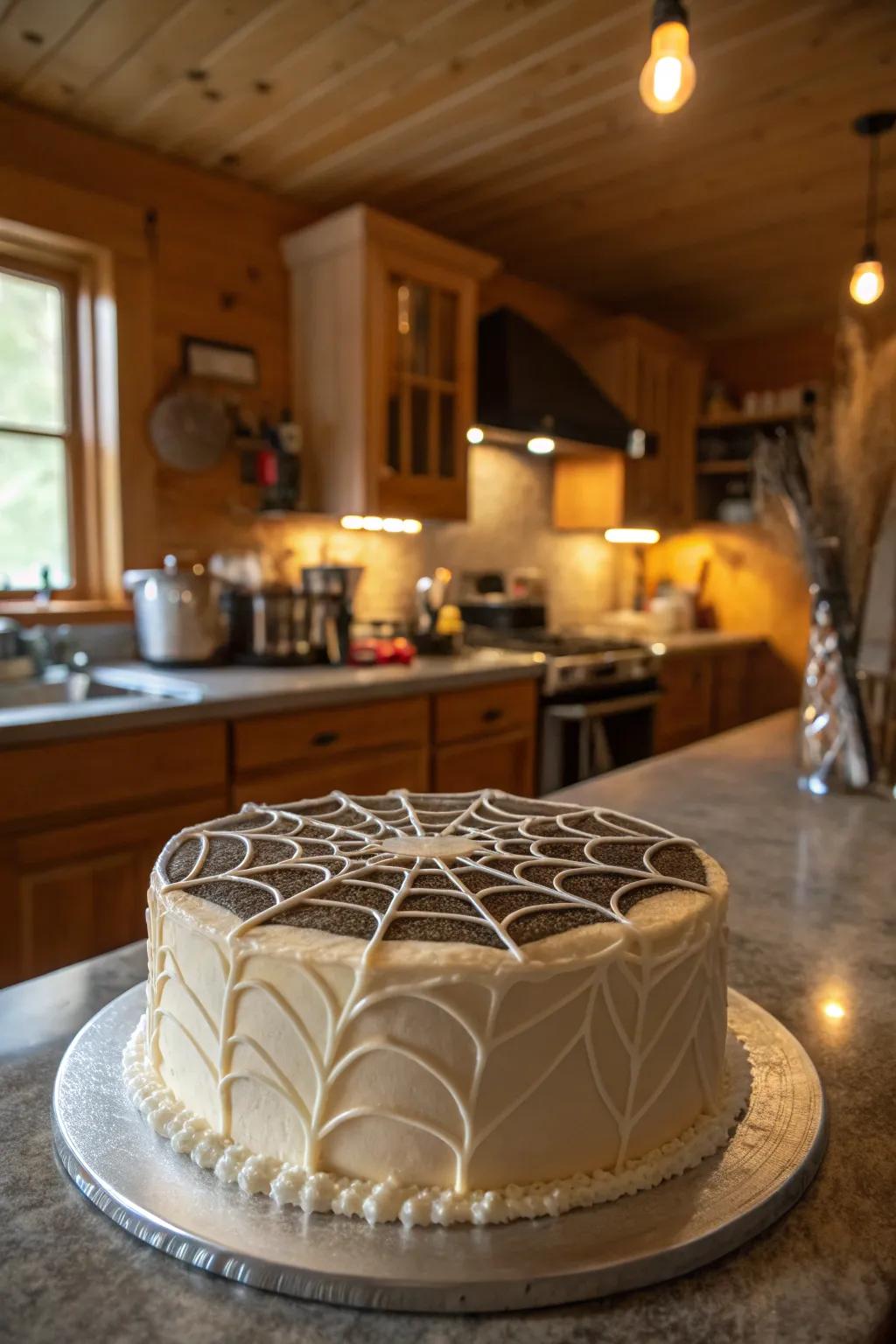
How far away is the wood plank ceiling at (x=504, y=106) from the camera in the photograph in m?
1.89

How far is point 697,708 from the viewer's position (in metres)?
3.90

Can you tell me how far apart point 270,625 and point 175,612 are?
0.27 m

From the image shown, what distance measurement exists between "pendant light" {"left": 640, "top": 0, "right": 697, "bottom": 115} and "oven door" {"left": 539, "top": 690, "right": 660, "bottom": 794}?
1.98 metres

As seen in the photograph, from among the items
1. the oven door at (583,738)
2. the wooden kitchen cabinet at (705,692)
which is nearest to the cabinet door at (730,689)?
the wooden kitchen cabinet at (705,692)


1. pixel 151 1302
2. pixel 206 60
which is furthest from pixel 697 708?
pixel 151 1302

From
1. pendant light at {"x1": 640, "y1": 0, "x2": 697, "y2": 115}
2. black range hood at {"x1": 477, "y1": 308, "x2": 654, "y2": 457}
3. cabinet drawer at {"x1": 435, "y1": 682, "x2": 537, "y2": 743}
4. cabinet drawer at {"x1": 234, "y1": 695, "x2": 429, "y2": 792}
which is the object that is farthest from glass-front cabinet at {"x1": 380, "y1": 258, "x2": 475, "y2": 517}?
pendant light at {"x1": 640, "y1": 0, "x2": 697, "y2": 115}

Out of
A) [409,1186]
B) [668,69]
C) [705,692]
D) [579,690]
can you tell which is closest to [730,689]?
[705,692]

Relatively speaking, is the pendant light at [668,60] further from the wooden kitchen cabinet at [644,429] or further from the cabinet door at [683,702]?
the wooden kitchen cabinet at [644,429]

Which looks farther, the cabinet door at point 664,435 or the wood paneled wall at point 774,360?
the wood paneled wall at point 774,360

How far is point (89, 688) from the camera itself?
2.33 metres

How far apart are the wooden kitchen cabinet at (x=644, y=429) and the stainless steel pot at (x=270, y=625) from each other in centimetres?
176

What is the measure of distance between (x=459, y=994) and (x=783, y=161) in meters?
2.85

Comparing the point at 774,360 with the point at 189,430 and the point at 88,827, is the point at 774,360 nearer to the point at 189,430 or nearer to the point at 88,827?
the point at 189,430

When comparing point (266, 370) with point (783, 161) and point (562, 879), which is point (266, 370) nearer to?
point (783, 161)
